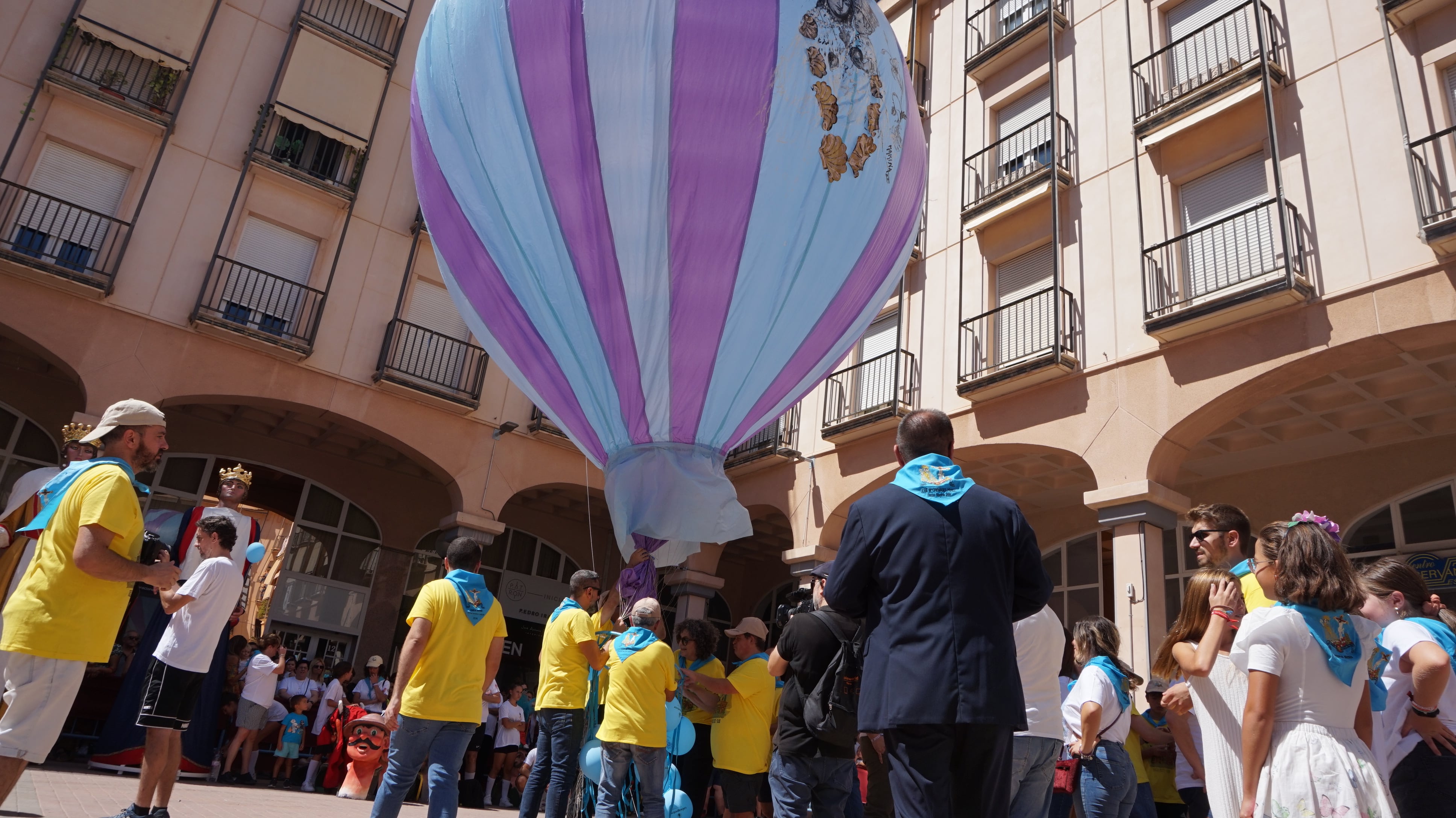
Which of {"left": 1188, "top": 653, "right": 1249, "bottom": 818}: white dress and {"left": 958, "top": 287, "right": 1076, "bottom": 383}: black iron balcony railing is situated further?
{"left": 958, "top": 287, "right": 1076, "bottom": 383}: black iron balcony railing

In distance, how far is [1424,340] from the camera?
8.77 m

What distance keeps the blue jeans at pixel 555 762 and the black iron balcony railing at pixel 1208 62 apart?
979 centimetres

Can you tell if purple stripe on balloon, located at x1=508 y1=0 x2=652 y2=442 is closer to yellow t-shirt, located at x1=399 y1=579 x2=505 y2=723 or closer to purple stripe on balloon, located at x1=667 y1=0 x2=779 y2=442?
purple stripe on balloon, located at x1=667 y1=0 x2=779 y2=442

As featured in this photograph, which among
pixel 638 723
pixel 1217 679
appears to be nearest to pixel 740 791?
pixel 638 723

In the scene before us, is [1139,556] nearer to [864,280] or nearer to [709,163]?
[864,280]

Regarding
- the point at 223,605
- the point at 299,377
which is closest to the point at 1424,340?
the point at 223,605

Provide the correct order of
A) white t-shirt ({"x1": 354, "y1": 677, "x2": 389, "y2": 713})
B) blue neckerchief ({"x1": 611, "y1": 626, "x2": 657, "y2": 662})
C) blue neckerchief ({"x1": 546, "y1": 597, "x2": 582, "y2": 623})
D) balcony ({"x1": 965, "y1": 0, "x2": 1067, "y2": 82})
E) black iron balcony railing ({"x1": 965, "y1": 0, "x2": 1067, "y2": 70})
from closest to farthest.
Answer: blue neckerchief ({"x1": 611, "y1": 626, "x2": 657, "y2": 662}) < blue neckerchief ({"x1": 546, "y1": 597, "x2": 582, "y2": 623}) < white t-shirt ({"x1": 354, "y1": 677, "x2": 389, "y2": 713}) < balcony ({"x1": 965, "y1": 0, "x2": 1067, "y2": 82}) < black iron balcony railing ({"x1": 965, "y1": 0, "x2": 1067, "y2": 70})

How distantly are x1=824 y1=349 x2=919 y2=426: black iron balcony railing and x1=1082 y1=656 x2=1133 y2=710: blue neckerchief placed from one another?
25.5 ft

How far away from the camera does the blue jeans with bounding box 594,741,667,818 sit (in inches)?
214

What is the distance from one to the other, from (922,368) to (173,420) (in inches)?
460

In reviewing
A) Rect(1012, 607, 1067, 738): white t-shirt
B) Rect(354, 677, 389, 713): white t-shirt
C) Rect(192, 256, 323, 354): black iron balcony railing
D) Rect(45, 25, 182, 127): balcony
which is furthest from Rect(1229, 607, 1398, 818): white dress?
Rect(45, 25, 182, 127): balcony

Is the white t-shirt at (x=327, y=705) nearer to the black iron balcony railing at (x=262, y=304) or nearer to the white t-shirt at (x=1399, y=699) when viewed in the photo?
the black iron balcony railing at (x=262, y=304)

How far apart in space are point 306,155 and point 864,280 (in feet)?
37.9

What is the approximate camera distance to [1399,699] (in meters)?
3.71
